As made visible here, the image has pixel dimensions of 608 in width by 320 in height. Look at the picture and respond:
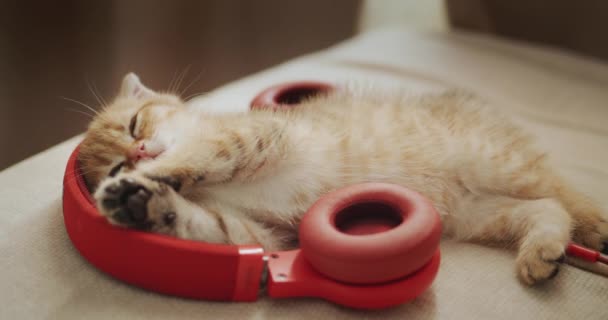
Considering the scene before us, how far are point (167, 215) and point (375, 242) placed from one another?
0.39m

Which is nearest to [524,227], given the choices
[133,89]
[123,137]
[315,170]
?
[315,170]

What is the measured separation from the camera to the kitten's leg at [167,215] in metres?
0.99

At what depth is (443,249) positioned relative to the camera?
1.21 metres

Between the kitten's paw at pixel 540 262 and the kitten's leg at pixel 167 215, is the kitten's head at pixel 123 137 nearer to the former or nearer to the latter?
the kitten's leg at pixel 167 215

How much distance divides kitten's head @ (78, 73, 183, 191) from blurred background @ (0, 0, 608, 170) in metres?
1.00

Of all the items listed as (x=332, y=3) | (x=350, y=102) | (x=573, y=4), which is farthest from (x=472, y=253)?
(x=332, y=3)

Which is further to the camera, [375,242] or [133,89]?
[133,89]

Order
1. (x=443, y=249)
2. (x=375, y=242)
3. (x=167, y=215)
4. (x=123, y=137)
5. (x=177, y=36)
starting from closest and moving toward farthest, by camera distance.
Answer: (x=375, y=242)
(x=167, y=215)
(x=443, y=249)
(x=123, y=137)
(x=177, y=36)

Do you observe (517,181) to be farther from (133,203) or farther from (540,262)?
(133,203)

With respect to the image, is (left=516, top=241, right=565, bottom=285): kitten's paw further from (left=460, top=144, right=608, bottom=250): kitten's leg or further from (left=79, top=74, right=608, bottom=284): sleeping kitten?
(left=460, top=144, right=608, bottom=250): kitten's leg

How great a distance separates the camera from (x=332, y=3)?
3066mm

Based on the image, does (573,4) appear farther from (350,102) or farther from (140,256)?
(140,256)

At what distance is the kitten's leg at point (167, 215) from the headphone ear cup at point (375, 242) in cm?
19

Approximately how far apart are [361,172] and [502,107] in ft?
2.68
